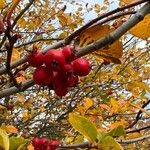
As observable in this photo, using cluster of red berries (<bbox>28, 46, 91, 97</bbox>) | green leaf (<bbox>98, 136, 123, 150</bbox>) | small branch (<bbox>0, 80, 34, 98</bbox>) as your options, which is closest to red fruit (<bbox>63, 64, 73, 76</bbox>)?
cluster of red berries (<bbox>28, 46, 91, 97</bbox>)

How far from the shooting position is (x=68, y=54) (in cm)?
→ 141

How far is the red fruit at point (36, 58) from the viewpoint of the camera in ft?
4.69

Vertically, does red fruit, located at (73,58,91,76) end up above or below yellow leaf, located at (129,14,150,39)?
below

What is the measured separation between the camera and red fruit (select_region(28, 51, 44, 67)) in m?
1.43

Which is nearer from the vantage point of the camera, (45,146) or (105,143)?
(105,143)

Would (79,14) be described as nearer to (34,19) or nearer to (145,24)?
(34,19)

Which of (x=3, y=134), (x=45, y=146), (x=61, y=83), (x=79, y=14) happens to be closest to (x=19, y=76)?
(x=45, y=146)

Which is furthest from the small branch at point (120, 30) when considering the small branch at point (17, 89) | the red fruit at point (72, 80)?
the small branch at point (17, 89)

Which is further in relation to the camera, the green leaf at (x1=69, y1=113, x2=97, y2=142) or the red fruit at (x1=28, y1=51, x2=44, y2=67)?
the red fruit at (x1=28, y1=51, x2=44, y2=67)

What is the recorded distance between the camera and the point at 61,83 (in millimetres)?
1473

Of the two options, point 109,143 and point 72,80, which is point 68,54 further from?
point 109,143

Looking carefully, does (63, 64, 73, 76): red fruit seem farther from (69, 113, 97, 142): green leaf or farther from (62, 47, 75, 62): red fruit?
(69, 113, 97, 142): green leaf

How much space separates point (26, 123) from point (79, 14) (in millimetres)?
3385

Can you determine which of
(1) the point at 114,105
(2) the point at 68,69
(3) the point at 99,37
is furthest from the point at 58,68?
(1) the point at 114,105
